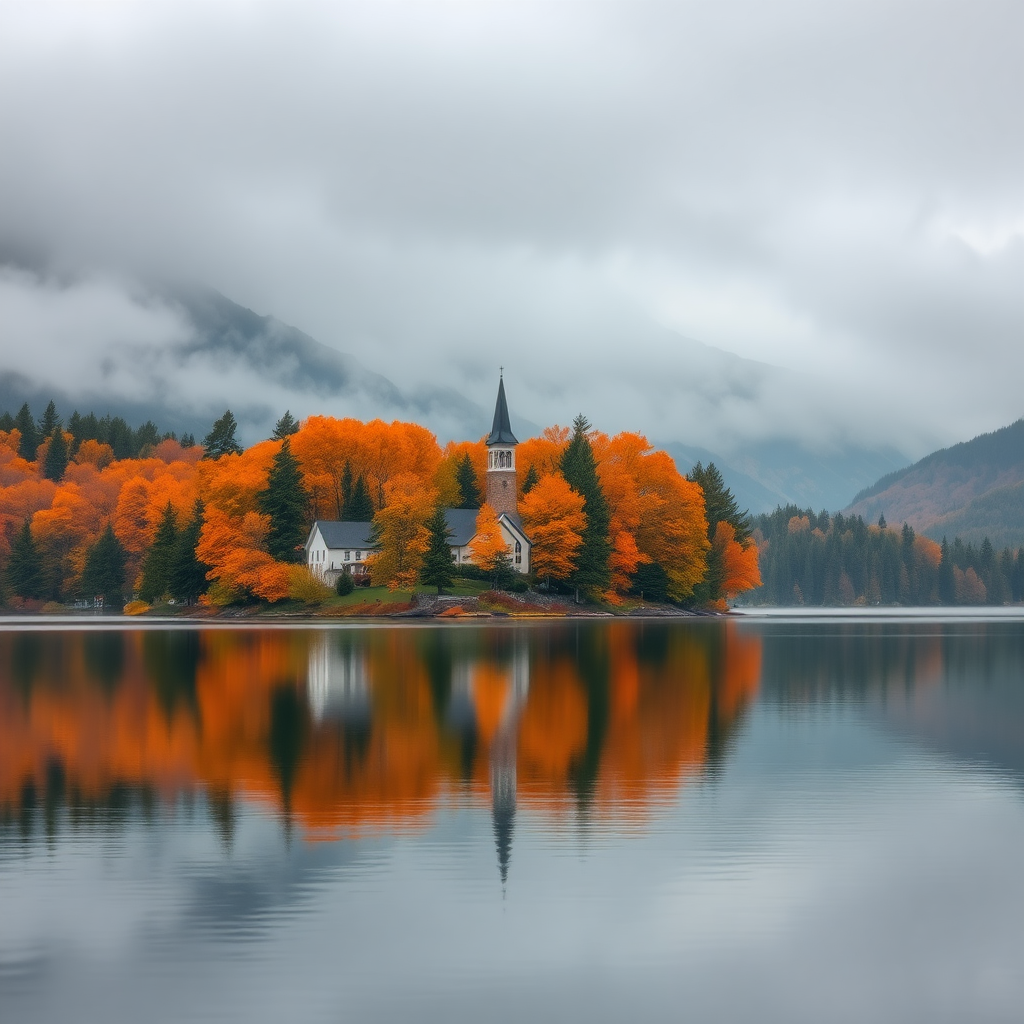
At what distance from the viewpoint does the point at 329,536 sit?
11119 cm

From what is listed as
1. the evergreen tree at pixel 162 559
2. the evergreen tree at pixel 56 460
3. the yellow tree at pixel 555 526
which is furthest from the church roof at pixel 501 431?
the evergreen tree at pixel 56 460

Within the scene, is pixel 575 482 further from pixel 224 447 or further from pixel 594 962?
pixel 594 962

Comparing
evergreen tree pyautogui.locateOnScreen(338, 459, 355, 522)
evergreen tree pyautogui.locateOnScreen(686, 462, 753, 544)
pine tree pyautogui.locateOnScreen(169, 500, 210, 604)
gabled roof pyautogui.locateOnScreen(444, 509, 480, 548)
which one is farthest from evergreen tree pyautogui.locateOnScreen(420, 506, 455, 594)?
evergreen tree pyautogui.locateOnScreen(686, 462, 753, 544)

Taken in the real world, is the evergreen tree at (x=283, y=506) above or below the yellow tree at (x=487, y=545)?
above

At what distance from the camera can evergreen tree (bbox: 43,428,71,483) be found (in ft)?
567

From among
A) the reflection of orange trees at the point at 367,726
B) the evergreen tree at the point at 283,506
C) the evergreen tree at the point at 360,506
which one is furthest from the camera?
the evergreen tree at the point at 360,506

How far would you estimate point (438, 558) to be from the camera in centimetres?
10256

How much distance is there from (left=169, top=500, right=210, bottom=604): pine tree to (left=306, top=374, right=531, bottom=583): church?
9869 mm

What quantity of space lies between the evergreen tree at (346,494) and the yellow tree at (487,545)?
1507cm

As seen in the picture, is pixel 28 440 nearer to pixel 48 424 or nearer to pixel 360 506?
pixel 48 424

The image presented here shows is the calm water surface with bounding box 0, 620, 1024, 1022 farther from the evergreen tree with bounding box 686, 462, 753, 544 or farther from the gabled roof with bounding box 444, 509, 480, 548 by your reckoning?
the evergreen tree with bounding box 686, 462, 753, 544

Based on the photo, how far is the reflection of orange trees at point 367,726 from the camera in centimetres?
2100

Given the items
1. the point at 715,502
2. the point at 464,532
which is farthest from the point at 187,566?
the point at 715,502

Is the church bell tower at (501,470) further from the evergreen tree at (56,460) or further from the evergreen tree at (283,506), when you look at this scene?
the evergreen tree at (56,460)
